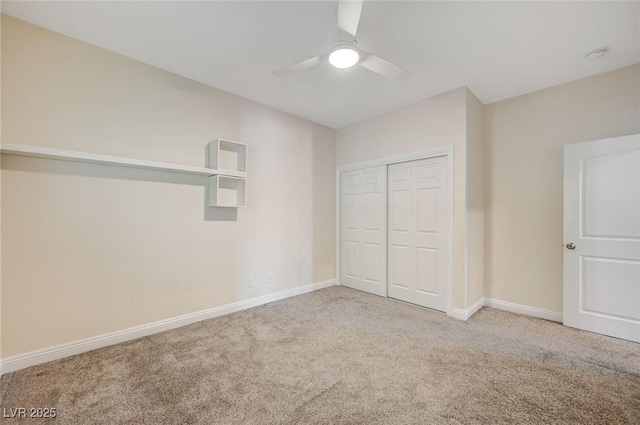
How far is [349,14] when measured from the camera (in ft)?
5.27

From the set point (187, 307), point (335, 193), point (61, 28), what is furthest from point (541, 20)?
point (187, 307)

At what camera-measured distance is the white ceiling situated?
1.93m

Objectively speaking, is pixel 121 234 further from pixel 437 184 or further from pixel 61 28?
pixel 437 184

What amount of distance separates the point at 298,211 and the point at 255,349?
2116mm

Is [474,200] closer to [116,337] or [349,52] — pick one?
[349,52]

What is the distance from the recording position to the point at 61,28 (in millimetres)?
2164

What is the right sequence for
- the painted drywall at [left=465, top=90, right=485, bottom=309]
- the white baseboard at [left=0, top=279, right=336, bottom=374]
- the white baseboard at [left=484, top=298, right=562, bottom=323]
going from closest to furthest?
the white baseboard at [left=0, top=279, right=336, bottom=374] → the white baseboard at [left=484, top=298, right=562, bottom=323] → the painted drywall at [left=465, top=90, right=485, bottom=309]

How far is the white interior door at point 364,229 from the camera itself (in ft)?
12.9

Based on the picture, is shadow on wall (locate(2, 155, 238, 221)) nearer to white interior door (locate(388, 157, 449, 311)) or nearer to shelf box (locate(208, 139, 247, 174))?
shelf box (locate(208, 139, 247, 174))

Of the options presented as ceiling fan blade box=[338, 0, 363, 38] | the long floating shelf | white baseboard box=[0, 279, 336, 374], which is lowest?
white baseboard box=[0, 279, 336, 374]

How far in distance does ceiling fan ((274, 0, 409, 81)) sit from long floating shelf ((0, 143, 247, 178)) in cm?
139

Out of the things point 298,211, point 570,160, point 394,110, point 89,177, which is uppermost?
point 394,110

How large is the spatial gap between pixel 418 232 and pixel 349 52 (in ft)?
8.09

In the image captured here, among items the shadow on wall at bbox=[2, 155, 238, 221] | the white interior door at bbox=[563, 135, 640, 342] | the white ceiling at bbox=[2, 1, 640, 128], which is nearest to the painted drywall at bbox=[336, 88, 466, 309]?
the white ceiling at bbox=[2, 1, 640, 128]
